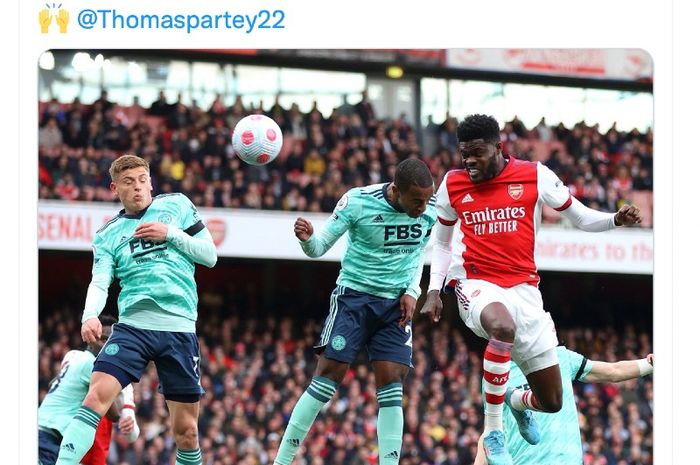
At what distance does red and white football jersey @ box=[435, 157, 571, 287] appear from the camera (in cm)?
969

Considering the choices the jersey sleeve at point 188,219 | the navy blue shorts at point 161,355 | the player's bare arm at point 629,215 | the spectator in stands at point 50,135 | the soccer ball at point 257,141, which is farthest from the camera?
the spectator in stands at point 50,135

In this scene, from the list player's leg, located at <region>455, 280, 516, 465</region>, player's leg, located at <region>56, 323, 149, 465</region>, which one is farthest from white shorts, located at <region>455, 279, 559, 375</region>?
player's leg, located at <region>56, 323, 149, 465</region>

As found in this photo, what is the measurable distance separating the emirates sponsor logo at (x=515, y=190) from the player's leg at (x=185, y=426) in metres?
2.86

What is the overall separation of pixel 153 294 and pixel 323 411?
11749 mm

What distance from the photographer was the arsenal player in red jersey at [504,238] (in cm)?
962

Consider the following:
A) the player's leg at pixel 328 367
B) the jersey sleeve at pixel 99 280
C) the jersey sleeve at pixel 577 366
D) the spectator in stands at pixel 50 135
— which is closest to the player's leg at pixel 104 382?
the jersey sleeve at pixel 99 280

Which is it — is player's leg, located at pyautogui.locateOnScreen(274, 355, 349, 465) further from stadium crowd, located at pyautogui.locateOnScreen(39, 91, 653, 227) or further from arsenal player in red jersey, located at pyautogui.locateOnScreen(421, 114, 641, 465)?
stadium crowd, located at pyautogui.locateOnScreen(39, 91, 653, 227)

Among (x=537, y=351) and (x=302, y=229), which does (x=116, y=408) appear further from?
(x=537, y=351)

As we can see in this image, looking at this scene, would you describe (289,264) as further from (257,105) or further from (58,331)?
(58,331)

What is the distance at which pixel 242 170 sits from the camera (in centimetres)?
2431

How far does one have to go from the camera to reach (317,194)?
24000 millimetres

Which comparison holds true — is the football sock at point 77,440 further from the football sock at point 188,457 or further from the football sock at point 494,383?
the football sock at point 494,383

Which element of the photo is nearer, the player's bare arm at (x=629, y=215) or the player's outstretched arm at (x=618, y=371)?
the player's bare arm at (x=629, y=215)

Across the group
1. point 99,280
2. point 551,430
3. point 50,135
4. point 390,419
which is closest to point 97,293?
point 99,280
